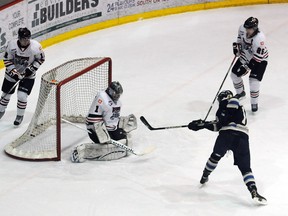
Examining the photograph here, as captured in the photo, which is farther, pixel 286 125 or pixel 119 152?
pixel 286 125

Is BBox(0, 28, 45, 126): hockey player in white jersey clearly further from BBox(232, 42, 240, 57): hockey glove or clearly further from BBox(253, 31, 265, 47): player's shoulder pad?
BBox(253, 31, 265, 47): player's shoulder pad

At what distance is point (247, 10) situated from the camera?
39.6 ft

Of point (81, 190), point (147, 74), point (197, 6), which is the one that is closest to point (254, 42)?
point (147, 74)

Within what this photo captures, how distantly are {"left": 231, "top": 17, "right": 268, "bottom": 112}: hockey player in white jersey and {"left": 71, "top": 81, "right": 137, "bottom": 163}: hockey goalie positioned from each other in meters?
1.50

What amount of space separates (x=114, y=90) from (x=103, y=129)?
370mm

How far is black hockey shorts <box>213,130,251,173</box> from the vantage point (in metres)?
6.76

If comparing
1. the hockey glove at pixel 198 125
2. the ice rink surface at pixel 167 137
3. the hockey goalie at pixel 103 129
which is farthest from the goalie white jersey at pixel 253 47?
the hockey glove at pixel 198 125

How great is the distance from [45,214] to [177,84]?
342cm

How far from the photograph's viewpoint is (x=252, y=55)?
8.73 meters

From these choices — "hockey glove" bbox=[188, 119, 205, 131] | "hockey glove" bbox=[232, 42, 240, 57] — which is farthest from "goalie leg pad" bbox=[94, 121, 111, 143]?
"hockey glove" bbox=[232, 42, 240, 57]

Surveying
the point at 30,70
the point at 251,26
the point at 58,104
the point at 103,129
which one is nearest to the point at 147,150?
the point at 103,129

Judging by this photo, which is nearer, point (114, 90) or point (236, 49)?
point (114, 90)

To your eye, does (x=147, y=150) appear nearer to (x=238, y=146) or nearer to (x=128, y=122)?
(x=128, y=122)

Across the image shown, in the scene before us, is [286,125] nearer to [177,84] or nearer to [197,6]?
[177,84]
